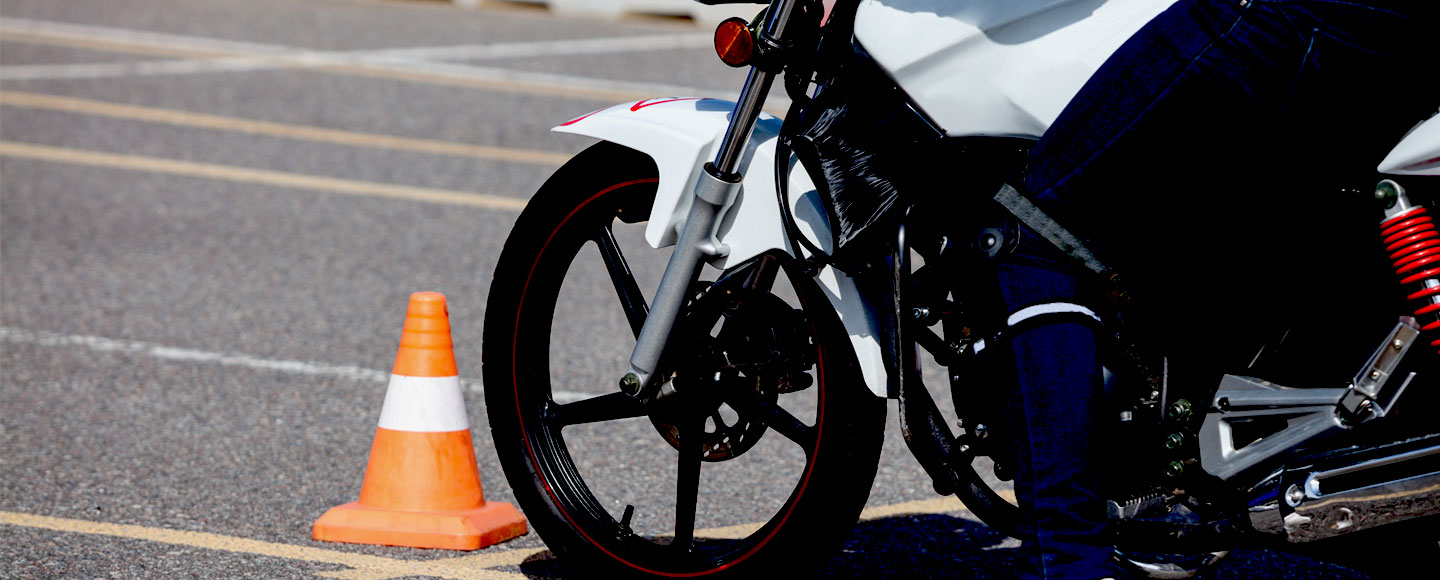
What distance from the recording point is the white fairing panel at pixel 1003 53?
268cm

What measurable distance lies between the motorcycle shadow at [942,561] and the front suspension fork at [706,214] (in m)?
0.53

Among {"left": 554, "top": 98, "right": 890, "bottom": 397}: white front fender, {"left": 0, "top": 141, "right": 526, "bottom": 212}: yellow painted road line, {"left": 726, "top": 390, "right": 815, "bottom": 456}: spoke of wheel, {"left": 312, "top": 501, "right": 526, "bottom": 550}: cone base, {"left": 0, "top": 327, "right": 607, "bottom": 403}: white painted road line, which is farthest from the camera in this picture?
{"left": 0, "top": 141, "right": 526, "bottom": 212}: yellow painted road line

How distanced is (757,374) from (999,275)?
58cm

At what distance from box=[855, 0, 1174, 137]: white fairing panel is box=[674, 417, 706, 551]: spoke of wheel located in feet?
2.62

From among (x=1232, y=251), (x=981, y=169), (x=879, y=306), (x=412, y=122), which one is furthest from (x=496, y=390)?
(x=412, y=122)

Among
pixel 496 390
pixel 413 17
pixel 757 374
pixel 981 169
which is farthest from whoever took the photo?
pixel 413 17

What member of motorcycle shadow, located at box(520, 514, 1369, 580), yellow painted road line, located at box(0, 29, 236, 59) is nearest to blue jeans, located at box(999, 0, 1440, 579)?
motorcycle shadow, located at box(520, 514, 1369, 580)

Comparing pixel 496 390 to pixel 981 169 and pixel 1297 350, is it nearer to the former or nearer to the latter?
pixel 981 169

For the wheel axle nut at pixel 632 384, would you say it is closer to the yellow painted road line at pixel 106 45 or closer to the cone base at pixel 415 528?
the cone base at pixel 415 528

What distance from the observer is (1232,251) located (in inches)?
105

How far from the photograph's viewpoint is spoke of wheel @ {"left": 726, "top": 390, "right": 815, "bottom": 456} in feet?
10.1

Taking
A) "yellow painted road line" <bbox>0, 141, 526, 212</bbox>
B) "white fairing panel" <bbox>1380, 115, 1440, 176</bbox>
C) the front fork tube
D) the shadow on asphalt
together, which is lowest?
the shadow on asphalt

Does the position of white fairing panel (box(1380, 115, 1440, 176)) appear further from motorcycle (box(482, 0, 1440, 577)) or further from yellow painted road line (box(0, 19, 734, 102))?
yellow painted road line (box(0, 19, 734, 102))

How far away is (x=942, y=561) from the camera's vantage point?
365cm
